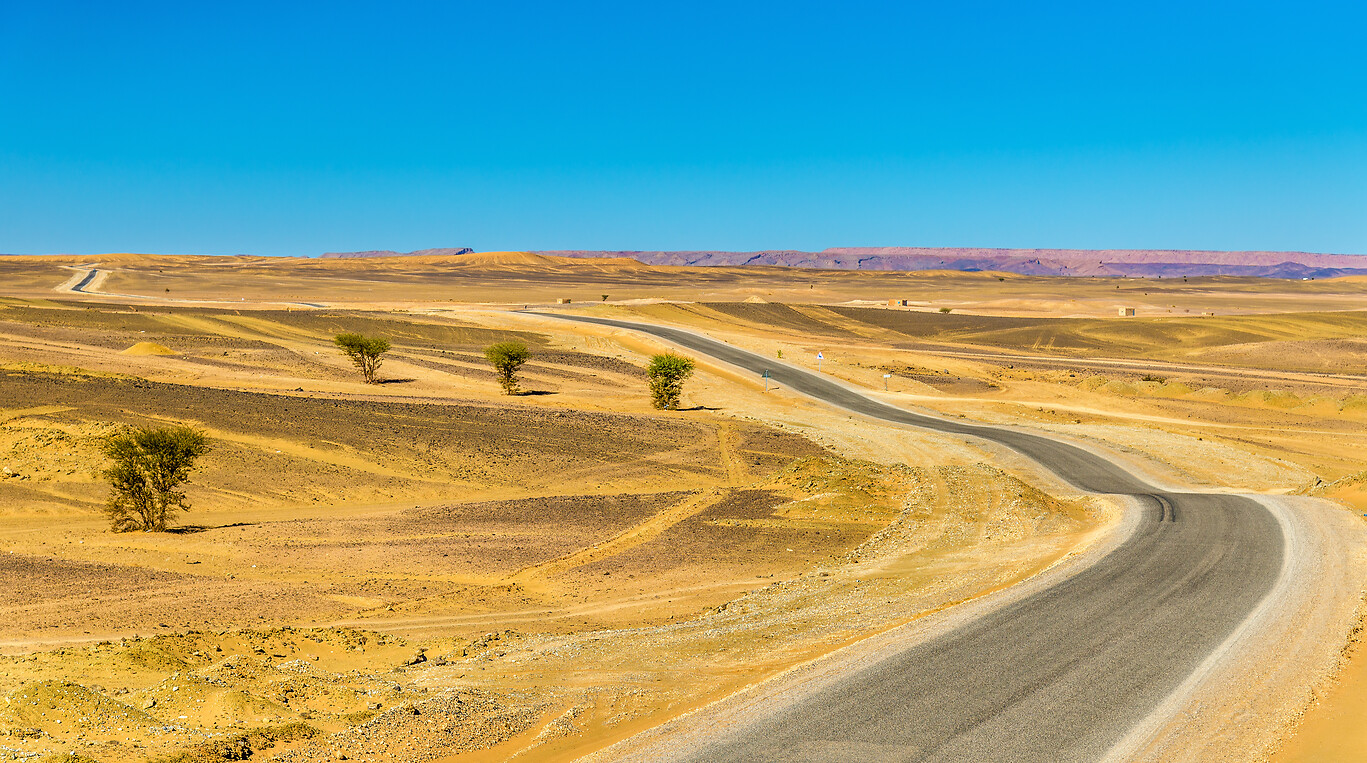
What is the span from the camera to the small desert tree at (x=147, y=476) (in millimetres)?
22766

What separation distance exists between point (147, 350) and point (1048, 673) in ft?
172

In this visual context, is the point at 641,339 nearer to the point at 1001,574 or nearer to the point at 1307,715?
the point at 1001,574

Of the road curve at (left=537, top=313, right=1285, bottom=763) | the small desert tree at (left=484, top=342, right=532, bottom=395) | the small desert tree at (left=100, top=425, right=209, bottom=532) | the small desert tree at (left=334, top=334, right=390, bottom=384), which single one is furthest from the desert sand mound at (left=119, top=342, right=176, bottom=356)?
the road curve at (left=537, top=313, right=1285, bottom=763)

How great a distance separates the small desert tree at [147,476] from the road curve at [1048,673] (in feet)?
57.5

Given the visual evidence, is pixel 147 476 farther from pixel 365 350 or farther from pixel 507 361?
pixel 365 350

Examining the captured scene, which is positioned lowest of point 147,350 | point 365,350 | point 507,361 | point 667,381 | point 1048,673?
point 1048,673

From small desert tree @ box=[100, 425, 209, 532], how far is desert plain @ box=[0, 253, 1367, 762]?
0.62 meters

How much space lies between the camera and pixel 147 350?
173ft

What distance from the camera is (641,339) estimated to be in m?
71.2

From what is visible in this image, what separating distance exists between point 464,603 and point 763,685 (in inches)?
285

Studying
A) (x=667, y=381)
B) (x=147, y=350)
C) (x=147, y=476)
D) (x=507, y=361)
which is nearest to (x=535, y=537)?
(x=147, y=476)

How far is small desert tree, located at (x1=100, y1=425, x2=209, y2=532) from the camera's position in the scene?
74.7 feet

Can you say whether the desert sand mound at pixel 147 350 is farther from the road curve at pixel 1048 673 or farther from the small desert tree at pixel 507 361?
the road curve at pixel 1048 673

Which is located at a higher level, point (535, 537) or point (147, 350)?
point (147, 350)
